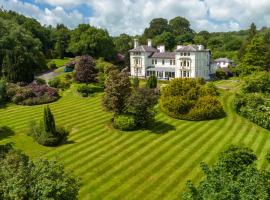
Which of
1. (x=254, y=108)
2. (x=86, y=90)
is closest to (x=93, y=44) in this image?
(x=86, y=90)

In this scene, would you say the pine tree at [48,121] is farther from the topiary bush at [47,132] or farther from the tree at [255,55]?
the tree at [255,55]

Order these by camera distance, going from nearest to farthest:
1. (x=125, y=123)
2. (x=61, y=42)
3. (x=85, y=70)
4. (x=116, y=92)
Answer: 1. (x=125, y=123)
2. (x=116, y=92)
3. (x=85, y=70)
4. (x=61, y=42)

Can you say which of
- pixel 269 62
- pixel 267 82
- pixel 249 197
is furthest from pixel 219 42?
pixel 249 197

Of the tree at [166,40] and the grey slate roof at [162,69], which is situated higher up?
the tree at [166,40]

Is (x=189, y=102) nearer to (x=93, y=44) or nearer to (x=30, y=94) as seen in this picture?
(x=30, y=94)

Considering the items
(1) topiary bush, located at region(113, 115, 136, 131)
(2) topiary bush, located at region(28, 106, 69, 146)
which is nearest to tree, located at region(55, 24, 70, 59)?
(1) topiary bush, located at region(113, 115, 136, 131)

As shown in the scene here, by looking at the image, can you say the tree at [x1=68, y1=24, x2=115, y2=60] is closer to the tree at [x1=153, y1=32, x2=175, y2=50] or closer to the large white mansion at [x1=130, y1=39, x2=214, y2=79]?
the large white mansion at [x1=130, y1=39, x2=214, y2=79]

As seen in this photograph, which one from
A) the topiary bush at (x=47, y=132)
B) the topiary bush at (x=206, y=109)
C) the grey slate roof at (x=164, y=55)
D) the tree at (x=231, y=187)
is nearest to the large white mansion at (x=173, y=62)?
the grey slate roof at (x=164, y=55)
